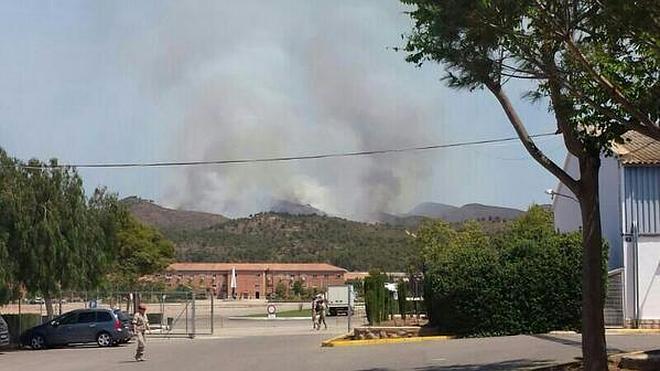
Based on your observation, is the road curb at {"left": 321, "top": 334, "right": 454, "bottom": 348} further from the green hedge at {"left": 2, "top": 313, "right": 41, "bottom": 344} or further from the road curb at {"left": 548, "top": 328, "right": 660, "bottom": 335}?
A: the green hedge at {"left": 2, "top": 313, "right": 41, "bottom": 344}

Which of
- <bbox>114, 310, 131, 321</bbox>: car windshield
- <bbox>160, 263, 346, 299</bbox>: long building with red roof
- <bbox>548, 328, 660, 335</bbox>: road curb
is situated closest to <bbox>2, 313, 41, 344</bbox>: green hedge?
<bbox>114, 310, 131, 321</bbox>: car windshield

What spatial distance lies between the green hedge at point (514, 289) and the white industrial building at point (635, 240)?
2.80m

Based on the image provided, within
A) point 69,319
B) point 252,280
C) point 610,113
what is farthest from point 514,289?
point 252,280

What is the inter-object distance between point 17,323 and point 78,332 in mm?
4885

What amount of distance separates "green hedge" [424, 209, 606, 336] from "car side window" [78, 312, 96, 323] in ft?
43.3

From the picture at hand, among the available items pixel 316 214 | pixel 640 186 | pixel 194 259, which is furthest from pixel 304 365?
pixel 316 214

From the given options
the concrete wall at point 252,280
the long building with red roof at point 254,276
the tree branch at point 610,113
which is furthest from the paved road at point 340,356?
the long building with red roof at point 254,276

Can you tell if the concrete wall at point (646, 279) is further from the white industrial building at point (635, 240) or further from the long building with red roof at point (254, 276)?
the long building with red roof at point (254, 276)

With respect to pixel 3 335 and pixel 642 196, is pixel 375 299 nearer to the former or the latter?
pixel 642 196

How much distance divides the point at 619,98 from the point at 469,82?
86.0 inches

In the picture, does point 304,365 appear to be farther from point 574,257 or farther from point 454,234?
point 454,234

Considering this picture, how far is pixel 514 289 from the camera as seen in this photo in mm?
30234

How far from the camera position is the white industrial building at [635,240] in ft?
107

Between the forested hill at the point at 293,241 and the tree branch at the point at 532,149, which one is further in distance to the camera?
the forested hill at the point at 293,241
